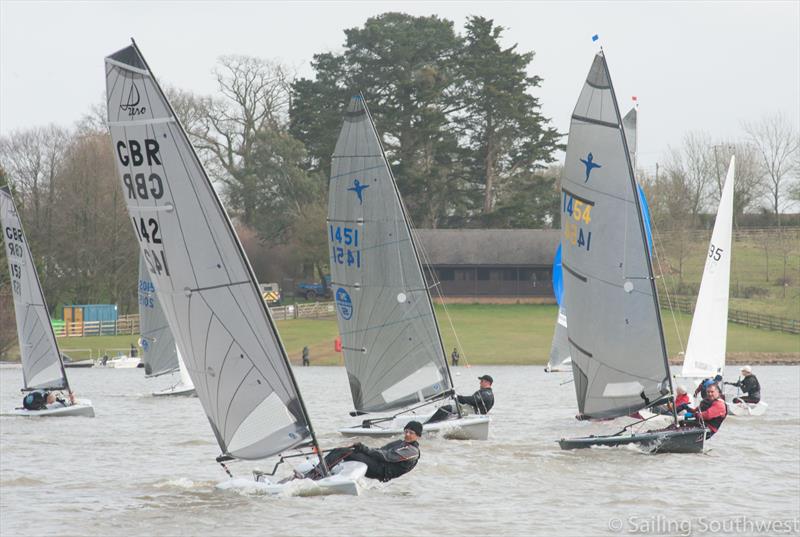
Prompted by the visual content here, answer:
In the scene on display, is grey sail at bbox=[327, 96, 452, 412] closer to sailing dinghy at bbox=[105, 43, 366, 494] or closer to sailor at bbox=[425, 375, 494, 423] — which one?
sailor at bbox=[425, 375, 494, 423]

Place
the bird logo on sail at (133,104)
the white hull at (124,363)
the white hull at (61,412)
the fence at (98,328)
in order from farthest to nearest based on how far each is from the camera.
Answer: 1. the fence at (98,328)
2. the white hull at (124,363)
3. the white hull at (61,412)
4. the bird logo on sail at (133,104)

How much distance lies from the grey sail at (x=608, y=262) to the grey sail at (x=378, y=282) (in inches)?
123

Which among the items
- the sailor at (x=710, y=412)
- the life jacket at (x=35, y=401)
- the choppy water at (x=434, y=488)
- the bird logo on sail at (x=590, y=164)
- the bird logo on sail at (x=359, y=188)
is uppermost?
the bird logo on sail at (x=590, y=164)

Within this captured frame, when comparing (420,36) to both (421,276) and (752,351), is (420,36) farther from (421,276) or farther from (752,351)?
(421,276)

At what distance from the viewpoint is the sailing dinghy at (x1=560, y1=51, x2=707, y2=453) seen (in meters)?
21.2

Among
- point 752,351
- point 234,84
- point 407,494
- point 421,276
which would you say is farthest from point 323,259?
point 407,494

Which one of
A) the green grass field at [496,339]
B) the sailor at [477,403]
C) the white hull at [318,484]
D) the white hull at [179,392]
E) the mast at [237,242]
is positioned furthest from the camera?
the green grass field at [496,339]

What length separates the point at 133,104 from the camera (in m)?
14.7

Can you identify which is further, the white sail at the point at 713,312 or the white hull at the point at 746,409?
the white sail at the point at 713,312

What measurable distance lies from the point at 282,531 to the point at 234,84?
7219cm

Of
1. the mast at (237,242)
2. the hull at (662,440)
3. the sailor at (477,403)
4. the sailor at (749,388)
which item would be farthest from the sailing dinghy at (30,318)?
the sailor at (749,388)

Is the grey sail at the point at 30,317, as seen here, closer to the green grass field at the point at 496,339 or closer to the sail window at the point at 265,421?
the sail window at the point at 265,421

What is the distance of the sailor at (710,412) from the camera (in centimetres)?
2150

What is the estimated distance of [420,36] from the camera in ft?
268
